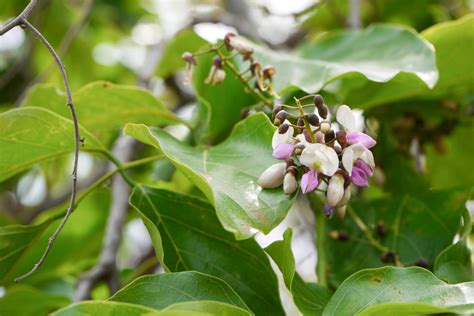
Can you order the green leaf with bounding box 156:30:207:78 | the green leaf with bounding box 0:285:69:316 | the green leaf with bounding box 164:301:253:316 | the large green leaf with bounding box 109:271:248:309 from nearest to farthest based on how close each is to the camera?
1. the green leaf with bounding box 164:301:253:316
2. the large green leaf with bounding box 109:271:248:309
3. the green leaf with bounding box 0:285:69:316
4. the green leaf with bounding box 156:30:207:78

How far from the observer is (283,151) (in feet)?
2.37

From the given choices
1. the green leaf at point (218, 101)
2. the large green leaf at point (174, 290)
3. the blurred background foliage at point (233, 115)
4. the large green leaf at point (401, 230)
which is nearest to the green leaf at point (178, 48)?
the blurred background foliage at point (233, 115)

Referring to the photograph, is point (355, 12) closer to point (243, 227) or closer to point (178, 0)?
point (243, 227)

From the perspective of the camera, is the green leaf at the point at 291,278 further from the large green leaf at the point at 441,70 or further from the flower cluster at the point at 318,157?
the large green leaf at the point at 441,70

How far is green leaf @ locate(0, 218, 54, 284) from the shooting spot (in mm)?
874

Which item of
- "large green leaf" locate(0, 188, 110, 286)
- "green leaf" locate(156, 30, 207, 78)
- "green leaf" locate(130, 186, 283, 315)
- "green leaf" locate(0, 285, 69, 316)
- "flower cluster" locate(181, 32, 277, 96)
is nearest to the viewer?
"green leaf" locate(130, 186, 283, 315)

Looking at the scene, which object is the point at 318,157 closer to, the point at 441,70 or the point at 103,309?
the point at 103,309

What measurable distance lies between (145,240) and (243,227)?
4.78 feet

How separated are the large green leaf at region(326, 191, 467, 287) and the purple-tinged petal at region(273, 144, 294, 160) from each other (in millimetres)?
329

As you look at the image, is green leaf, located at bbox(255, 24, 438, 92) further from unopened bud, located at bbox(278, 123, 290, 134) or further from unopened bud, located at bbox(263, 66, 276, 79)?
unopened bud, located at bbox(278, 123, 290, 134)

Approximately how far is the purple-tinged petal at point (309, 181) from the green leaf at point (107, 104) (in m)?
0.37

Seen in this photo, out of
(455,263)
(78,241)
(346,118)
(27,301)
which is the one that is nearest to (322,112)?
(346,118)

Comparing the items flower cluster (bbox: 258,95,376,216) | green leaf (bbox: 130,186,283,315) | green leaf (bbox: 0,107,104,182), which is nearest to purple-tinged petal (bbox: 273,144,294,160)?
flower cluster (bbox: 258,95,376,216)

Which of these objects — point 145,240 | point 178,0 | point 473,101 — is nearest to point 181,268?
point 473,101
